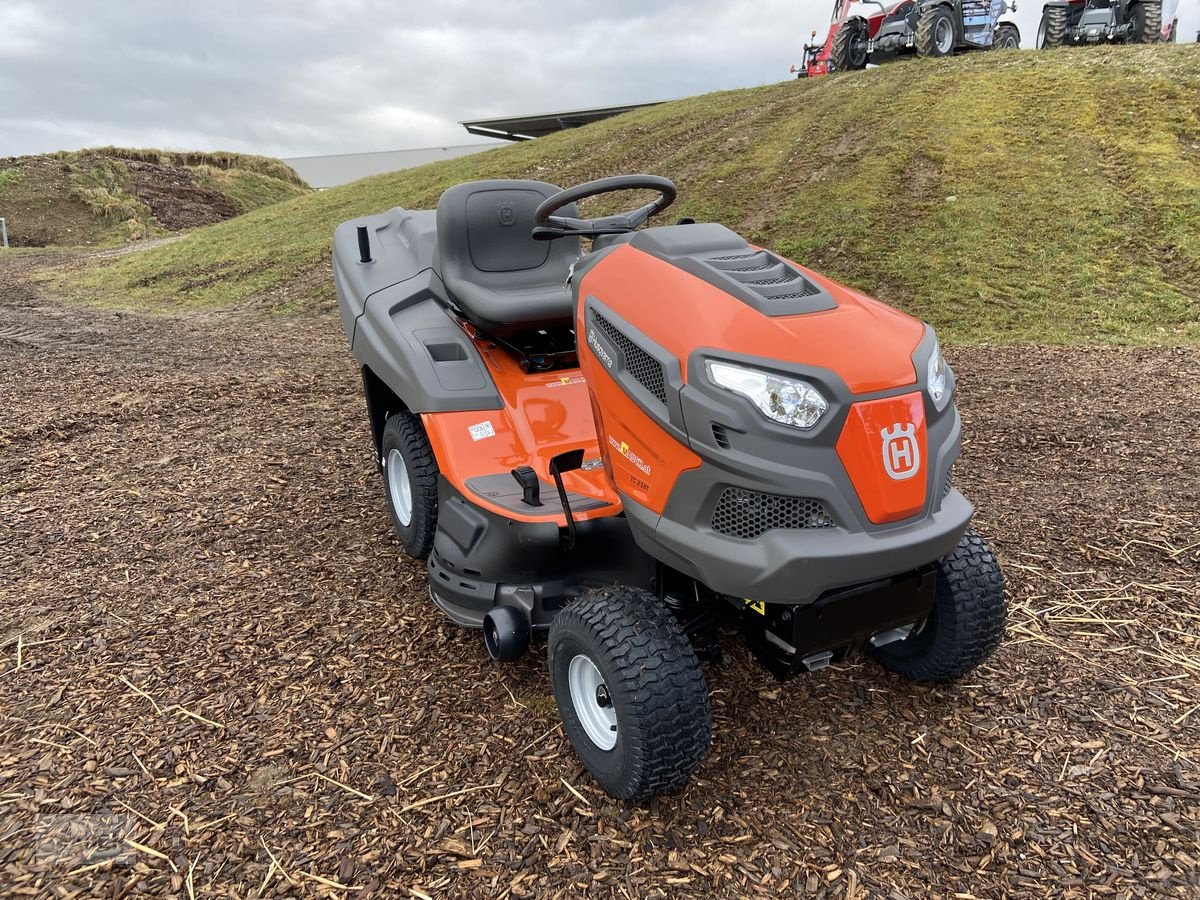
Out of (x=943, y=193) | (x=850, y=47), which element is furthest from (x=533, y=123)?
(x=943, y=193)

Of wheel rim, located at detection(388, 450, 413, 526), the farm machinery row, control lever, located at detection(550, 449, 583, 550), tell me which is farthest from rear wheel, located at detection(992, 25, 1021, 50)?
control lever, located at detection(550, 449, 583, 550)

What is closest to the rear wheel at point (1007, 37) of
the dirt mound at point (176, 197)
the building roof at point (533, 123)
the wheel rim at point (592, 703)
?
the building roof at point (533, 123)

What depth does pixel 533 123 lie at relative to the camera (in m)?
21.8

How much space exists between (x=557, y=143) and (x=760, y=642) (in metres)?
14.1

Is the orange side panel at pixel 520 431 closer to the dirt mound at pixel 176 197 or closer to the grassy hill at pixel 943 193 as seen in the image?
the grassy hill at pixel 943 193

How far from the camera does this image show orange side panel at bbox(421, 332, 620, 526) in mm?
2455

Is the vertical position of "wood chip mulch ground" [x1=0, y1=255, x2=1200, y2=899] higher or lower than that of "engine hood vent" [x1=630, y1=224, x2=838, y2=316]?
lower

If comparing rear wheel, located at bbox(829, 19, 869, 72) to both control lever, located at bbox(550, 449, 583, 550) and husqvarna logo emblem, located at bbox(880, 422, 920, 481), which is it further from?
husqvarna logo emblem, located at bbox(880, 422, 920, 481)

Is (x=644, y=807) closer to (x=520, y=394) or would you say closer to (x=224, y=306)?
(x=520, y=394)

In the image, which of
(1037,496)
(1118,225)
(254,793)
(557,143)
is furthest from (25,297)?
(1118,225)

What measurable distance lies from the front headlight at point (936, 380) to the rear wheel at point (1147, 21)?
16.5 meters

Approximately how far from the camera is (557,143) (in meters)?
14.7

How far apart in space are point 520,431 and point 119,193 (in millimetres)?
24498

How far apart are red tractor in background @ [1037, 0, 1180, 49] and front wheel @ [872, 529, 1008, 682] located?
49.7 feet
